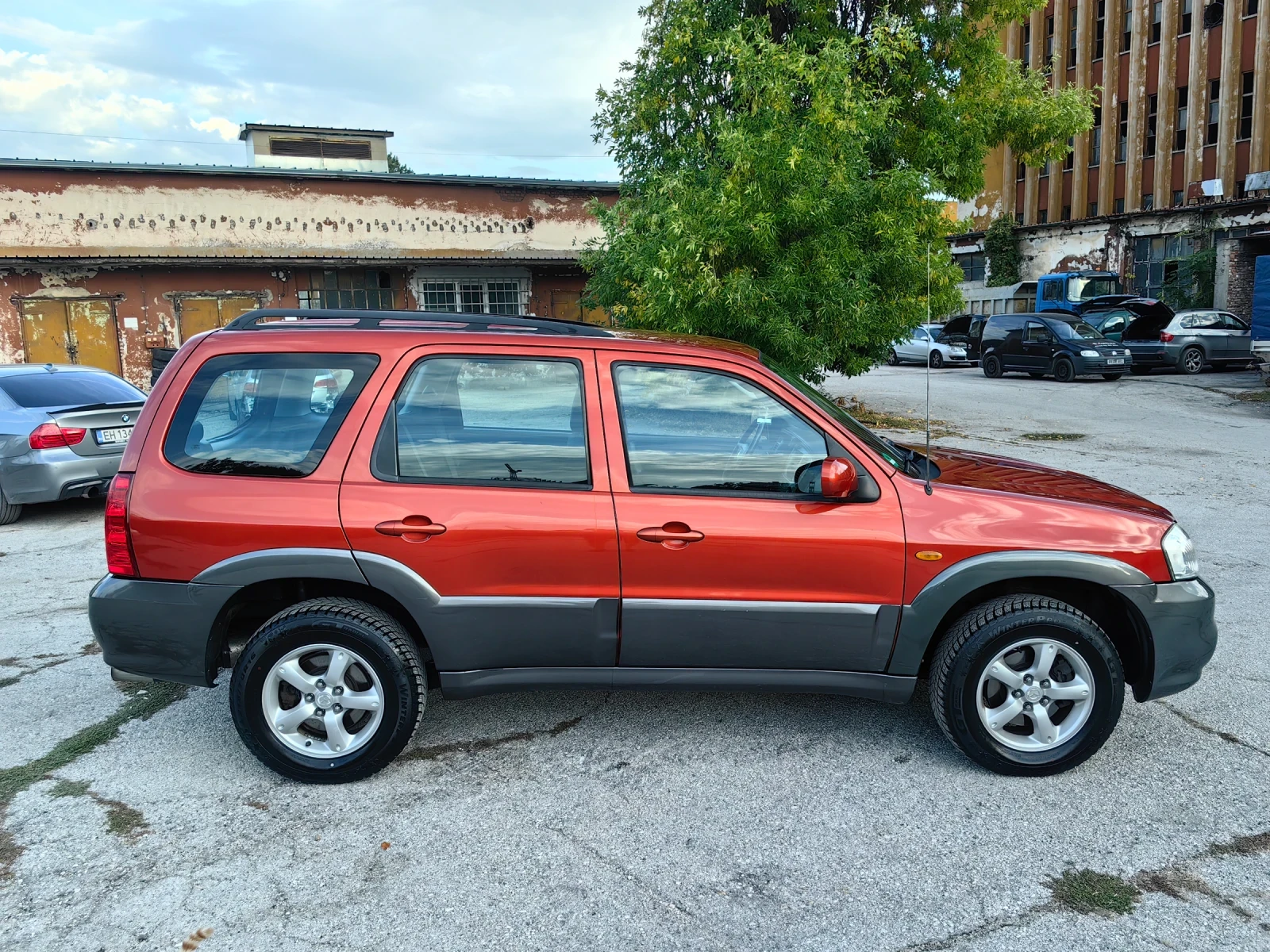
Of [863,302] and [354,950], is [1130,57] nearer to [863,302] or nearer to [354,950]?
[863,302]

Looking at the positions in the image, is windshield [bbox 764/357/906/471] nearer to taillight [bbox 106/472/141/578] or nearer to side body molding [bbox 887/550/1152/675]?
side body molding [bbox 887/550/1152/675]

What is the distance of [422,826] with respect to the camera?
329 cm

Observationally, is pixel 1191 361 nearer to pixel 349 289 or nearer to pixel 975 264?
pixel 975 264

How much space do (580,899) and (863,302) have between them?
33.2 feet

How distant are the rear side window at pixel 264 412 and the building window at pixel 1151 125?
39.7 meters

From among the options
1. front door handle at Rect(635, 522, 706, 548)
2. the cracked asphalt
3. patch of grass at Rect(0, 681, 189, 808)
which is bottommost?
the cracked asphalt

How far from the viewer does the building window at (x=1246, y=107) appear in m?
31.6

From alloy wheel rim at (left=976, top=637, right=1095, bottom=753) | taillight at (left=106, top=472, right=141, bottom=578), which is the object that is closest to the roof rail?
taillight at (left=106, top=472, right=141, bottom=578)

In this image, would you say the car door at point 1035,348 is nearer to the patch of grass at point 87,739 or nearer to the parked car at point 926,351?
the parked car at point 926,351

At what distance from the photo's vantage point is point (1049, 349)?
2309 cm

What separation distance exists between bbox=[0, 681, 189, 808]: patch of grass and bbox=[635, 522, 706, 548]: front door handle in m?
2.54

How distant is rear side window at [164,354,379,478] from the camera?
141 inches

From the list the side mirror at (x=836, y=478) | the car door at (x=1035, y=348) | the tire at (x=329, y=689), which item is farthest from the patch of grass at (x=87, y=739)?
the car door at (x=1035, y=348)

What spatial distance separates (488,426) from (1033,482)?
2282 millimetres
